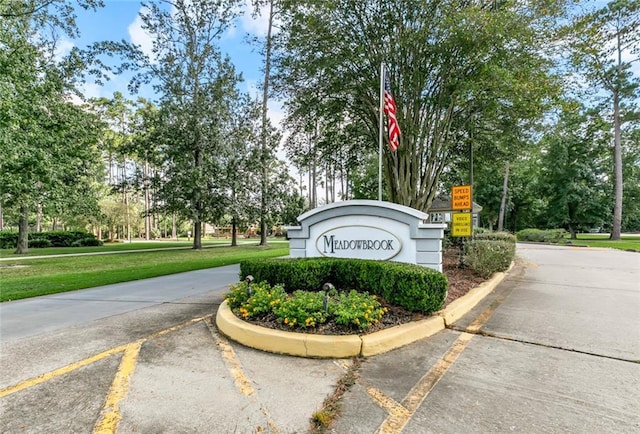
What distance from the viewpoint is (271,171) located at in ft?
75.3

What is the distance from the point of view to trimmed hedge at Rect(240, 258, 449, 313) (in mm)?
4329

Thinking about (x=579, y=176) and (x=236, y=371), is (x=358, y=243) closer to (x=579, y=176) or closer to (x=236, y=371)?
(x=236, y=371)

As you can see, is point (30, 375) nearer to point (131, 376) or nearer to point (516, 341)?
point (131, 376)

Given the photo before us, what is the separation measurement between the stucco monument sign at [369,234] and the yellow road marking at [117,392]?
3.28 m

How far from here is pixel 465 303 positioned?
5293 mm

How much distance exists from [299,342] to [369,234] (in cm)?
271

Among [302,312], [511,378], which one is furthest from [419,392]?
[302,312]

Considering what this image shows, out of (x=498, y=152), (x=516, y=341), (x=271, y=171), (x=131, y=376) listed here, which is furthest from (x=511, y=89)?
(x=271, y=171)

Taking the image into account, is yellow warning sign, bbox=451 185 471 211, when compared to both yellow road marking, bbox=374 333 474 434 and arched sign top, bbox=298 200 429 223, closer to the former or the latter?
arched sign top, bbox=298 200 429 223

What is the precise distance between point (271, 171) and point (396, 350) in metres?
→ 20.3

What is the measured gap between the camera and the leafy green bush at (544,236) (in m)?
26.3

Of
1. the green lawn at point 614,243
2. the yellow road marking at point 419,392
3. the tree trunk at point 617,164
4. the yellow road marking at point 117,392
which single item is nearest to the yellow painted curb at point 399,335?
the yellow road marking at point 419,392

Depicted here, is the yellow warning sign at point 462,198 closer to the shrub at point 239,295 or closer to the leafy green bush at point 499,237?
the leafy green bush at point 499,237

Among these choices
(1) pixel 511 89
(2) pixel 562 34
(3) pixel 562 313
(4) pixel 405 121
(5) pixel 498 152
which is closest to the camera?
(3) pixel 562 313
